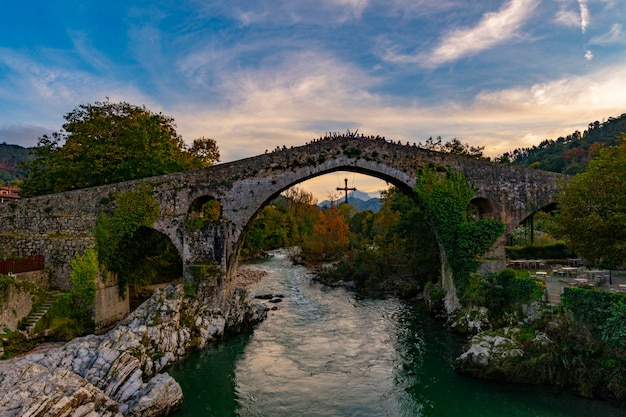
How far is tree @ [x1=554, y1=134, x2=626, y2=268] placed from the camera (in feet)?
38.7

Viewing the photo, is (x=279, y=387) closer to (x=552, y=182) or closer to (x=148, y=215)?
(x=148, y=215)

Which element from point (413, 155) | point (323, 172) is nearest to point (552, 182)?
point (413, 155)

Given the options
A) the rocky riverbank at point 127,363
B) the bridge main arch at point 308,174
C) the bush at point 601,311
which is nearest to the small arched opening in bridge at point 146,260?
the bridge main arch at point 308,174

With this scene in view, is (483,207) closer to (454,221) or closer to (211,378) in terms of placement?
(454,221)

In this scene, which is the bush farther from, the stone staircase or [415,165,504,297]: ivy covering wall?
the stone staircase

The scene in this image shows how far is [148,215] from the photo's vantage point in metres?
17.9

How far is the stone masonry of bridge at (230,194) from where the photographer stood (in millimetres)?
17672

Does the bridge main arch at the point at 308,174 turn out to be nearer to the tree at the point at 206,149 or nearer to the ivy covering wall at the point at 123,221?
the ivy covering wall at the point at 123,221

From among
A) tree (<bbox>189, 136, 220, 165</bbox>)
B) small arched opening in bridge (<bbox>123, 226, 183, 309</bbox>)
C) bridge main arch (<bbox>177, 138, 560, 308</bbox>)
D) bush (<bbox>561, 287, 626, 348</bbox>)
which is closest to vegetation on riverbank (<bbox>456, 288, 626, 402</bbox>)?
bush (<bbox>561, 287, 626, 348</bbox>)

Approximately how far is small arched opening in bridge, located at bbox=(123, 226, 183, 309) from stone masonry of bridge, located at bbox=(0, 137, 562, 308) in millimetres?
1692

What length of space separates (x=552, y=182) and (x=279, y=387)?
50.8 feet

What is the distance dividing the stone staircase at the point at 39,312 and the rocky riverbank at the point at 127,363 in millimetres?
2487

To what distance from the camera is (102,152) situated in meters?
Answer: 20.6

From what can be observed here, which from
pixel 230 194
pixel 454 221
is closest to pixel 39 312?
pixel 230 194
